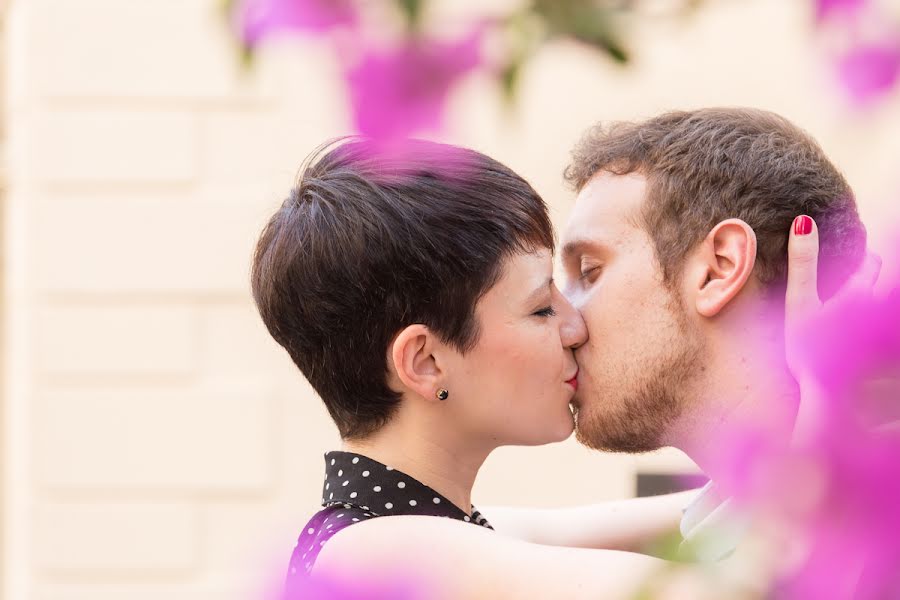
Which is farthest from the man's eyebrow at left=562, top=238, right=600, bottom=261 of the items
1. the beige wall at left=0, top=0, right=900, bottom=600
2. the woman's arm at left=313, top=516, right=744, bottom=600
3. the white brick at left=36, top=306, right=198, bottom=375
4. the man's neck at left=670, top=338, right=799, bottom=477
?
the white brick at left=36, top=306, right=198, bottom=375

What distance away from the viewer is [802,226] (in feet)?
6.83

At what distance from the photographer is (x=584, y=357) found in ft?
7.06

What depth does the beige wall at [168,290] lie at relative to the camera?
435 centimetres

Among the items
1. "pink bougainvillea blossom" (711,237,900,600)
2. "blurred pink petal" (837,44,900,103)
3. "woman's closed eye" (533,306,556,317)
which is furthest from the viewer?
"woman's closed eye" (533,306,556,317)

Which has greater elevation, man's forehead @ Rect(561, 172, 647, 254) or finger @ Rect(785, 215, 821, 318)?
man's forehead @ Rect(561, 172, 647, 254)

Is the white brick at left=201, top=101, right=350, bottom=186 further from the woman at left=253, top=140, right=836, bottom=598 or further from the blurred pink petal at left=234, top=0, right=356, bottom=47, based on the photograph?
the blurred pink petal at left=234, top=0, right=356, bottom=47

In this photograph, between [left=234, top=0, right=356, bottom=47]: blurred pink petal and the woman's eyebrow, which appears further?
the woman's eyebrow

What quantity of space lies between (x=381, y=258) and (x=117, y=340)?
2651 millimetres

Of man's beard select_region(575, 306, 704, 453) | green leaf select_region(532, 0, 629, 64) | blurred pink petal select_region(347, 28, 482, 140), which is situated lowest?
man's beard select_region(575, 306, 704, 453)

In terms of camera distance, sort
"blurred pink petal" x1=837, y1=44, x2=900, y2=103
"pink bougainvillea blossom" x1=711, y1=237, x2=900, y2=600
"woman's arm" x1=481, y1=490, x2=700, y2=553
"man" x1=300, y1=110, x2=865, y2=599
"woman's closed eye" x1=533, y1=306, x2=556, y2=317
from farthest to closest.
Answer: "woman's arm" x1=481, y1=490, x2=700, y2=553, "man" x1=300, y1=110, x2=865, y2=599, "woman's closed eye" x1=533, y1=306, x2=556, y2=317, "blurred pink petal" x1=837, y1=44, x2=900, y2=103, "pink bougainvillea blossom" x1=711, y1=237, x2=900, y2=600

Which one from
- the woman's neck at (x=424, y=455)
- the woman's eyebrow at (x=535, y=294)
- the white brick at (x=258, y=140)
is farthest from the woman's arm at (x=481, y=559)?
the white brick at (x=258, y=140)

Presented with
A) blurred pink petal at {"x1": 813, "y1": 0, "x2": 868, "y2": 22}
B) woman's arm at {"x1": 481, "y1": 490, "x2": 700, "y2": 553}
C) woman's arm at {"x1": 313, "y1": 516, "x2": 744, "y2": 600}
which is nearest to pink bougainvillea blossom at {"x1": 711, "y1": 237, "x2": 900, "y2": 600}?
blurred pink petal at {"x1": 813, "y1": 0, "x2": 868, "y2": 22}

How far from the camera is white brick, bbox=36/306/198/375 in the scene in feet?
14.4

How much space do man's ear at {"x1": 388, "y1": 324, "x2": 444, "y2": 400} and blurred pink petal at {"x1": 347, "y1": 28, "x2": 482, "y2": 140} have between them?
1.50 m
